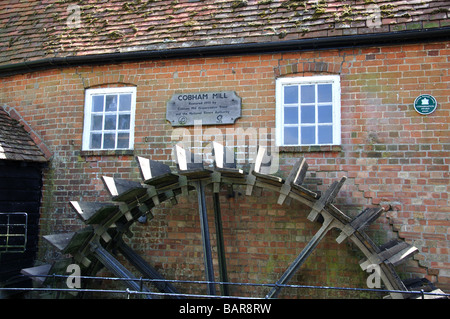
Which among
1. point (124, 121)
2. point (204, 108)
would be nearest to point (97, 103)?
point (124, 121)

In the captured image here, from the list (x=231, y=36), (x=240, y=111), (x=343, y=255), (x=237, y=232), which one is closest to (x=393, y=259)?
(x=343, y=255)

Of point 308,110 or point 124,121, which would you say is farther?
point 124,121

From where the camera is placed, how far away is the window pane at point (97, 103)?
24.3 feet

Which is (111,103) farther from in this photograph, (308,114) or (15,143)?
(308,114)

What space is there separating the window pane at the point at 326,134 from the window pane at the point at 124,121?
10.6 ft

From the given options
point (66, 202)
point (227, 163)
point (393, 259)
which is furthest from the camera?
point (66, 202)

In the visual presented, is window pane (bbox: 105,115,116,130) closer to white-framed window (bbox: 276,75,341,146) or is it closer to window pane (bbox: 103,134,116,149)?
window pane (bbox: 103,134,116,149)

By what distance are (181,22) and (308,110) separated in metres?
2.72

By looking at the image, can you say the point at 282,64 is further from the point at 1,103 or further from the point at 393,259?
the point at 1,103

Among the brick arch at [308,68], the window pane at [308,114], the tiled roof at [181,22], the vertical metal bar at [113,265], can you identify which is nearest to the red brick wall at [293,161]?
the brick arch at [308,68]

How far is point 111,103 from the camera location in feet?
24.2

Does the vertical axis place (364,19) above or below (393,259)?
above

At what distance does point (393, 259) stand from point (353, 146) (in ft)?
5.95
